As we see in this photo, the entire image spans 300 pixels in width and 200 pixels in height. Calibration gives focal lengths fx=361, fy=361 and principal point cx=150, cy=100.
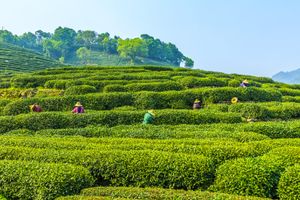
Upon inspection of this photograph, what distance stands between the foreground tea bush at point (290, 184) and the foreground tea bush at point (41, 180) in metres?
5.59

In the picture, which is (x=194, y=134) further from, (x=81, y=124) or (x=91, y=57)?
(x=91, y=57)

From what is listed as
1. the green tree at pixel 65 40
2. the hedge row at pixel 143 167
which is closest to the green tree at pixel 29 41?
the green tree at pixel 65 40

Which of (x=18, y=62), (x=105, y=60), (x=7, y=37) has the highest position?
(x=7, y=37)

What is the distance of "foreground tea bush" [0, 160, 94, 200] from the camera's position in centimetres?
1019

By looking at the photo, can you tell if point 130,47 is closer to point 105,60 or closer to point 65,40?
point 105,60

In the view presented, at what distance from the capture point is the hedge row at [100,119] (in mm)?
20578

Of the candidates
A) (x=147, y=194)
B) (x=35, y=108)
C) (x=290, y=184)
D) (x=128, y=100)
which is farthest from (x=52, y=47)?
(x=290, y=184)

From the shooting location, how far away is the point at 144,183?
11.5 m

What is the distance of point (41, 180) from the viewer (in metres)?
10.4

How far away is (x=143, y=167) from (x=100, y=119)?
9815mm

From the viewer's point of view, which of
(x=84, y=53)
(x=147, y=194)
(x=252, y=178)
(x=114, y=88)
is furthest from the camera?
(x=84, y=53)

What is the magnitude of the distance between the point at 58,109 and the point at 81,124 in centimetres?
583

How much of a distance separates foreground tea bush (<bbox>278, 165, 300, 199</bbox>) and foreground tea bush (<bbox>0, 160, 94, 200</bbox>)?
5.59 meters

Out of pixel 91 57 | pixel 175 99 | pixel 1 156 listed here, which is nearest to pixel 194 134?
pixel 1 156
